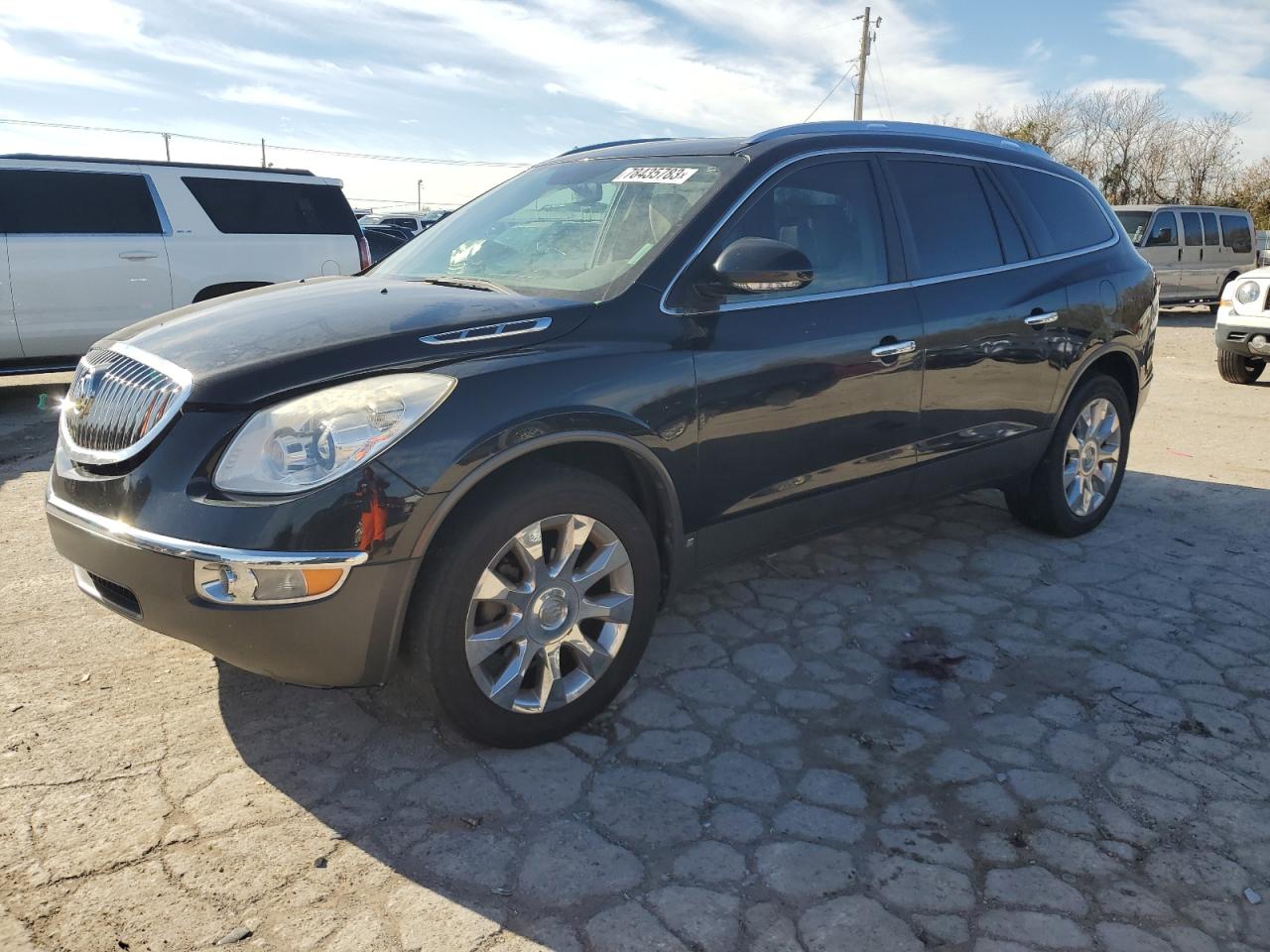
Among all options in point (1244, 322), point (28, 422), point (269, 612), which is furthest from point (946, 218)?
point (1244, 322)

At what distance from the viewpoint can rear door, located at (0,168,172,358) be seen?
7988 millimetres

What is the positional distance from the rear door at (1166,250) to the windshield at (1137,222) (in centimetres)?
10

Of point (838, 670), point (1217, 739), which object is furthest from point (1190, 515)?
point (838, 670)

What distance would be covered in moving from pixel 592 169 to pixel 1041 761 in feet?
8.90

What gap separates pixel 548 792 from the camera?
2.81 metres

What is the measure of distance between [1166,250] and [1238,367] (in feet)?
27.2

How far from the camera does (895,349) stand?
3848 millimetres

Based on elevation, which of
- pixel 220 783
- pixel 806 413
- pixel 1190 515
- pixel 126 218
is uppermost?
pixel 126 218

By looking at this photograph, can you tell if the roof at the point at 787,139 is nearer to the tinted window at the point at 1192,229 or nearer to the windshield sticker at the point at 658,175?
the windshield sticker at the point at 658,175

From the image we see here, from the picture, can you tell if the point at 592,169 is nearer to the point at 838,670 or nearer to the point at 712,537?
the point at 712,537

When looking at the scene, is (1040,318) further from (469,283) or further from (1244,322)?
(1244,322)

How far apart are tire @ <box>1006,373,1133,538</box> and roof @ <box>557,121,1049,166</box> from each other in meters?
1.36

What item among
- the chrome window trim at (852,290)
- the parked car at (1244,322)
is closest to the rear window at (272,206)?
the chrome window trim at (852,290)

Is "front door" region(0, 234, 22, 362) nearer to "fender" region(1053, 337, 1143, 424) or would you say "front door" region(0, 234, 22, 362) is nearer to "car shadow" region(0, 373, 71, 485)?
"car shadow" region(0, 373, 71, 485)
